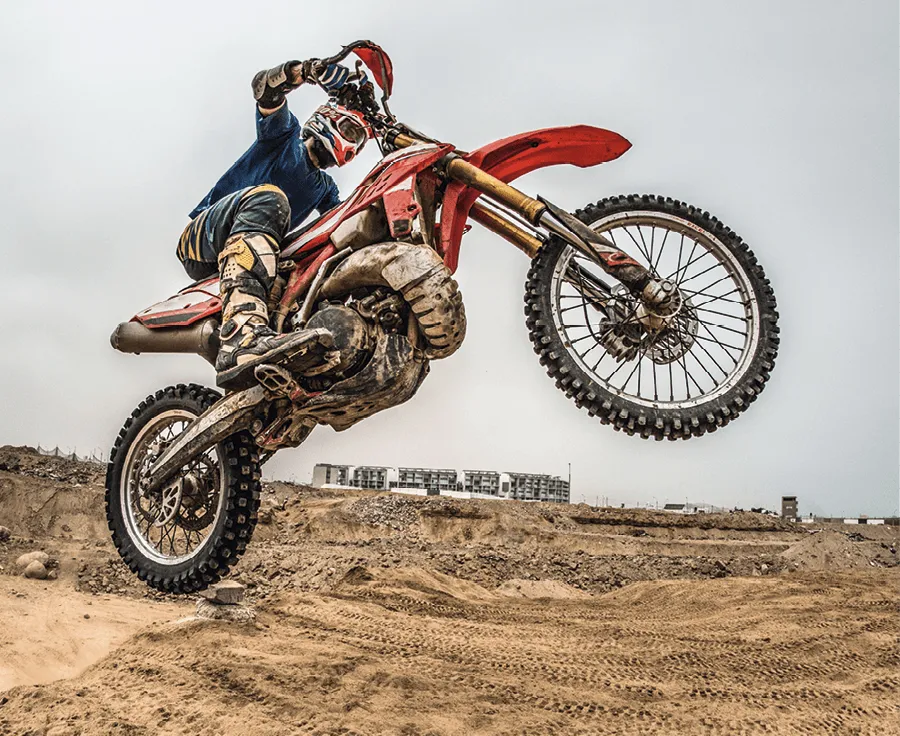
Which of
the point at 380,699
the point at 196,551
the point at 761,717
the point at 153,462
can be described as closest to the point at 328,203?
the point at 153,462

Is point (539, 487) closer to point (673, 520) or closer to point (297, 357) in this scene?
point (673, 520)

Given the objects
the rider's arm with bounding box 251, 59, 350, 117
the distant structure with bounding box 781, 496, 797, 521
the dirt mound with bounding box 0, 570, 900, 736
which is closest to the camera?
the dirt mound with bounding box 0, 570, 900, 736

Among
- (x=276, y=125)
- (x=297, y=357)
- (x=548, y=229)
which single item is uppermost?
(x=276, y=125)

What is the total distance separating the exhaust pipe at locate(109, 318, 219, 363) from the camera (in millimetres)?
5164

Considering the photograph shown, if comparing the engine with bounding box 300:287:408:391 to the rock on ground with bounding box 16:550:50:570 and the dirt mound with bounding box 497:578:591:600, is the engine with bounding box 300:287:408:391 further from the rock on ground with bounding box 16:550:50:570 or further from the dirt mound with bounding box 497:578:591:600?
the rock on ground with bounding box 16:550:50:570

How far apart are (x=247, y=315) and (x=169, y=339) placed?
102 cm

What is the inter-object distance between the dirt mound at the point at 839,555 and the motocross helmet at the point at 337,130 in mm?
14091

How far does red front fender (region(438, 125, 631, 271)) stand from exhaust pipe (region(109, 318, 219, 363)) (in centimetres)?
180

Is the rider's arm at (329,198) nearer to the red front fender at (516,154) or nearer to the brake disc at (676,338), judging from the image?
the red front fender at (516,154)

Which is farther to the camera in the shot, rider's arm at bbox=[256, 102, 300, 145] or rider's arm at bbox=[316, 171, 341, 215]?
rider's arm at bbox=[316, 171, 341, 215]

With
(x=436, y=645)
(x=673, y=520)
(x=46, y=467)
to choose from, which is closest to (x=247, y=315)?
(x=436, y=645)

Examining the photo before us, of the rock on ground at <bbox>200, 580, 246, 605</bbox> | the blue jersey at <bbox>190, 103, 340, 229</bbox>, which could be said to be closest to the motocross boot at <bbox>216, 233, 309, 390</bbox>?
the blue jersey at <bbox>190, 103, 340, 229</bbox>

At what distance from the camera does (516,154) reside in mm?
4801

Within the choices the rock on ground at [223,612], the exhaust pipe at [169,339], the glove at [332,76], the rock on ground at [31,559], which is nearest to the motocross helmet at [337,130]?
the glove at [332,76]
